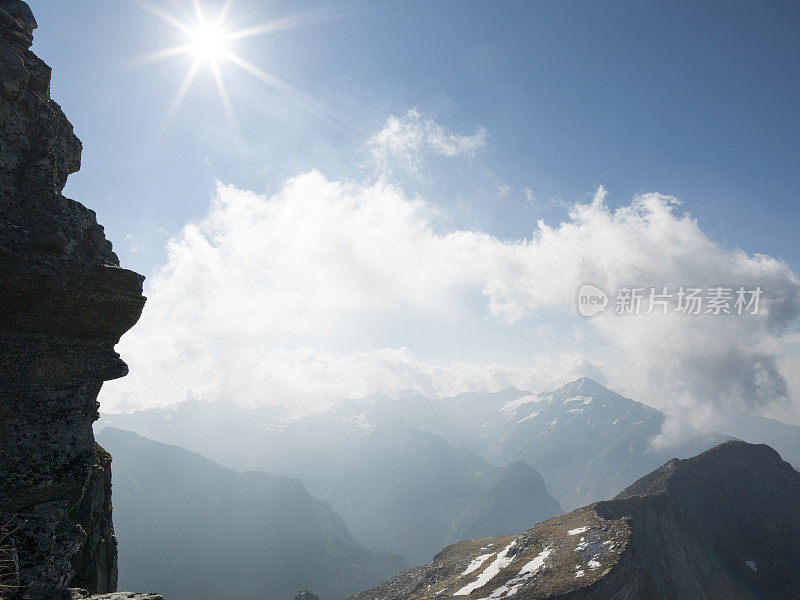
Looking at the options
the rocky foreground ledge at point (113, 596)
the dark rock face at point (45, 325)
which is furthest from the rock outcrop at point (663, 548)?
the dark rock face at point (45, 325)

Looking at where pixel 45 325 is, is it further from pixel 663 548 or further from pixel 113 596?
pixel 663 548

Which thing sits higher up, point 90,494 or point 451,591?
point 90,494

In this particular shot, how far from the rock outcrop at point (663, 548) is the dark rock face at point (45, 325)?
48506 millimetres

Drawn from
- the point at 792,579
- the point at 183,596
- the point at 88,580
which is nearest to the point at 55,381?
the point at 88,580

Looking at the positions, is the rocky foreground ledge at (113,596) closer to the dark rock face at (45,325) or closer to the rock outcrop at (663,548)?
the dark rock face at (45,325)

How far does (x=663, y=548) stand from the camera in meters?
65.7

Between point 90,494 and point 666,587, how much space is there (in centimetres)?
7743

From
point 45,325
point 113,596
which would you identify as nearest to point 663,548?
point 113,596

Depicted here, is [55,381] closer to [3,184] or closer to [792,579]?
[3,184]

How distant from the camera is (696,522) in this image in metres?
83.2

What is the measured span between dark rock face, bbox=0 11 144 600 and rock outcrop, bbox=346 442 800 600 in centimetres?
4851

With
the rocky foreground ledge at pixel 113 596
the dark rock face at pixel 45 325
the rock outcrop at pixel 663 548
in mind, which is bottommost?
the rock outcrop at pixel 663 548

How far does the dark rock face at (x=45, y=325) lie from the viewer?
14.1m

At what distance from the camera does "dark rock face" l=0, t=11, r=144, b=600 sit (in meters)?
14.1
